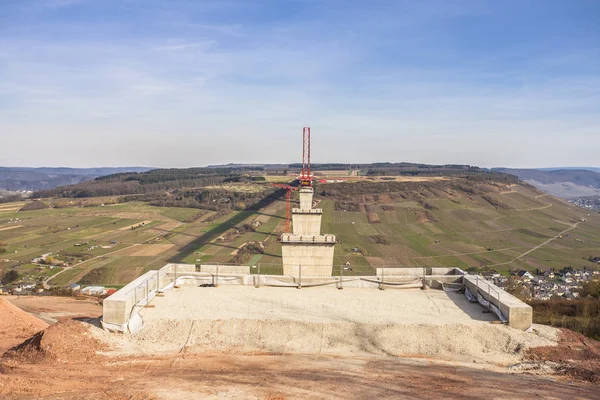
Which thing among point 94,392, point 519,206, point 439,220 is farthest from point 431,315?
point 519,206

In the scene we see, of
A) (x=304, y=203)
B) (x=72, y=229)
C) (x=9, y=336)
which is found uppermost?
(x=304, y=203)

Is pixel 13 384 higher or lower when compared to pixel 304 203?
lower

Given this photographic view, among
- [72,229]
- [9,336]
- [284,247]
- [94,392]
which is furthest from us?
[72,229]

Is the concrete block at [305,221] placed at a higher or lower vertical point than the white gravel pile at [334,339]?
higher

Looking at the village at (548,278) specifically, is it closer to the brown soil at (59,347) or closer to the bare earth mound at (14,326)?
the bare earth mound at (14,326)

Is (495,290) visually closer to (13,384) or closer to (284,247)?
(284,247)

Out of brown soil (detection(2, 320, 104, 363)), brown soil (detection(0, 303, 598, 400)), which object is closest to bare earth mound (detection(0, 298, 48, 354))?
brown soil (detection(2, 320, 104, 363))

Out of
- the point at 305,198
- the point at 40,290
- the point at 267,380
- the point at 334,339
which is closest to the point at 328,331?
the point at 334,339

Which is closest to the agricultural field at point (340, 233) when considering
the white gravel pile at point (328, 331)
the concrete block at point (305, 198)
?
the concrete block at point (305, 198)
